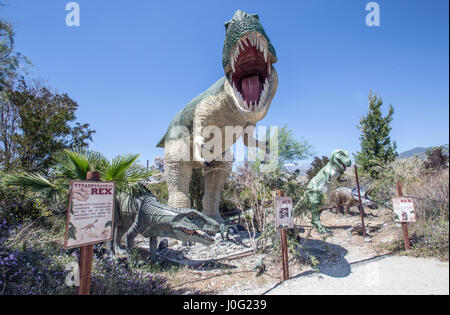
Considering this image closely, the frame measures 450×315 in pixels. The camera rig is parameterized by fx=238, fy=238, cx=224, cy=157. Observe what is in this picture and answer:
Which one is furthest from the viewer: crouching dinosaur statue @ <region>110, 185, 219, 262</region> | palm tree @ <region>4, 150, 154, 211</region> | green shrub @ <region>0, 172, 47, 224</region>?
green shrub @ <region>0, 172, 47, 224</region>

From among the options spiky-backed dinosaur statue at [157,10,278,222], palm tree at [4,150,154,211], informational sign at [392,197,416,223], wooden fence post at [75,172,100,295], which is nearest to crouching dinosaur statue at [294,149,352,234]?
informational sign at [392,197,416,223]

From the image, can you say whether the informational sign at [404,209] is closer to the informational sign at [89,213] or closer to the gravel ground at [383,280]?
the gravel ground at [383,280]

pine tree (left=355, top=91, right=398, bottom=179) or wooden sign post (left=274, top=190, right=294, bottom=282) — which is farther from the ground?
pine tree (left=355, top=91, right=398, bottom=179)

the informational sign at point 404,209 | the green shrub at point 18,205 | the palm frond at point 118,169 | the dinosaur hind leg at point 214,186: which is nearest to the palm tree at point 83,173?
the palm frond at point 118,169

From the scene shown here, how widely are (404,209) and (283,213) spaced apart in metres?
2.10

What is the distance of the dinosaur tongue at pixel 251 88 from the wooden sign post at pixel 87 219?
2.68 metres

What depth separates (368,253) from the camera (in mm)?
4352

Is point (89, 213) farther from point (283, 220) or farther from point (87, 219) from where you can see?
point (283, 220)

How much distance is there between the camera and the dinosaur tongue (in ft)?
13.3

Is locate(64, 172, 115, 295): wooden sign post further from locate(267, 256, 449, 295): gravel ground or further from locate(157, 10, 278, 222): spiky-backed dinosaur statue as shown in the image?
locate(157, 10, 278, 222): spiky-backed dinosaur statue

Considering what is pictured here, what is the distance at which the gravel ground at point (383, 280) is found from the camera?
2.39 meters

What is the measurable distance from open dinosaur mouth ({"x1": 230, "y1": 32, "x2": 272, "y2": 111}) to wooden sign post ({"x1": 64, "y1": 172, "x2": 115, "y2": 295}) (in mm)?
2392

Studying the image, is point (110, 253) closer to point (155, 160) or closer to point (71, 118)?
point (71, 118)
